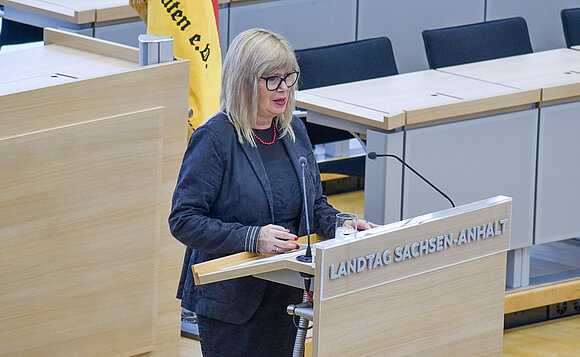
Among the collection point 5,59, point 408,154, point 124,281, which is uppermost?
point 5,59

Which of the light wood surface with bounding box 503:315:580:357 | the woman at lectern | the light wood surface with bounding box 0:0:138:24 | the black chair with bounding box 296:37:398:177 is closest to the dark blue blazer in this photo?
the woman at lectern

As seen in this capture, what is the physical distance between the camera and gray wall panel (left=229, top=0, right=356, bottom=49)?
19.6 feet

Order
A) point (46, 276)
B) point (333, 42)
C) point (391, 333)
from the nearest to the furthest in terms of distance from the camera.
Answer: point (391, 333) < point (46, 276) < point (333, 42)

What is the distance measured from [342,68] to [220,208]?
2600mm

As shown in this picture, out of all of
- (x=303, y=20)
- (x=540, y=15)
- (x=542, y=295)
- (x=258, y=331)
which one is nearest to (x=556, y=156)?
(x=542, y=295)

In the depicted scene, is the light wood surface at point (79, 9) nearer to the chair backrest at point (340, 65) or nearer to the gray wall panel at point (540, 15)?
the chair backrest at point (340, 65)

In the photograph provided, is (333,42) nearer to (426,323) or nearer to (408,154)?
(408,154)

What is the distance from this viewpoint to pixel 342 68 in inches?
217

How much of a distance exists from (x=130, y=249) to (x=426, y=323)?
116 centimetres

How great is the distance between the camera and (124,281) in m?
3.72

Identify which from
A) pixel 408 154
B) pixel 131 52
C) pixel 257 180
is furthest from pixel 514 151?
pixel 257 180

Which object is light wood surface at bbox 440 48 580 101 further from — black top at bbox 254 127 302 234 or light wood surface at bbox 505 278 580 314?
black top at bbox 254 127 302 234

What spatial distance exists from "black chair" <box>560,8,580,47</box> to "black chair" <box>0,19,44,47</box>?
9.40 ft

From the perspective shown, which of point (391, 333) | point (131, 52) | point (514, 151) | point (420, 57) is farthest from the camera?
point (420, 57)
